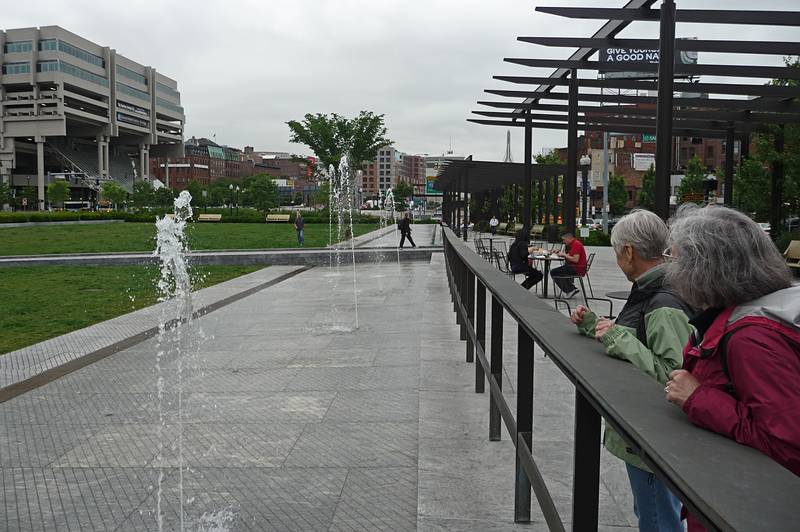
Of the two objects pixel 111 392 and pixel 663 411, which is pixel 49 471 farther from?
pixel 663 411

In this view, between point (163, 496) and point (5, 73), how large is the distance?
105364 mm

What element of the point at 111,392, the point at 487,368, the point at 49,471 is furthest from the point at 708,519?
the point at 111,392

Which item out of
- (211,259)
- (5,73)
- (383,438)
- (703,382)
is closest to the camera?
(703,382)

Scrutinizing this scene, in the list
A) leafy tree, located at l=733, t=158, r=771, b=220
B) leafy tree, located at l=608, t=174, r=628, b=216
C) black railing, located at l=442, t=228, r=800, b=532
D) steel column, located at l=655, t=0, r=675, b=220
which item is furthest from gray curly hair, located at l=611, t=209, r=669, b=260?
leafy tree, located at l=608, t=174, r=628, b=216

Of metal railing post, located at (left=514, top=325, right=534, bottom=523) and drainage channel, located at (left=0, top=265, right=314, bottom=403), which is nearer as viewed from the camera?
metal railing post, located at (left=514, top=325, right=534, bottom=523)

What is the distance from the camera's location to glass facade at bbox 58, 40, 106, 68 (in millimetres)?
93500

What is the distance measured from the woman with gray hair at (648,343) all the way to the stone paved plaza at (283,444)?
2.56ft

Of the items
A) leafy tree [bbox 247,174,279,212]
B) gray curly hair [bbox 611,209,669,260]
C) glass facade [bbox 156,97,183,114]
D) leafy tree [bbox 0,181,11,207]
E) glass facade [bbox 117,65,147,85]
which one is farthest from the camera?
glass facade [bbox 156,97,183,114]

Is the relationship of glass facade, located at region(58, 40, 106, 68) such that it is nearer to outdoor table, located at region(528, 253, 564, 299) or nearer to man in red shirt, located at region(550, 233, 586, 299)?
outdoor table, located at region(528, 253, 564, 299)

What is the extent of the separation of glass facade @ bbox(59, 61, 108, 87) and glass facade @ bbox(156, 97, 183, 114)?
1739 cm

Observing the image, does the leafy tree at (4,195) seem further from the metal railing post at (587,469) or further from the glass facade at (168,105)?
the metal railing post at (587,469)

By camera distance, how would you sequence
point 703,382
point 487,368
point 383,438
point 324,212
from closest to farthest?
point 703,382 < point 487,368 < point 383,438 < point 324,212

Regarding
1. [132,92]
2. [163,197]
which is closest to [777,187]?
[163,197]

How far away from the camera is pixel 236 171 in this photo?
648ft
